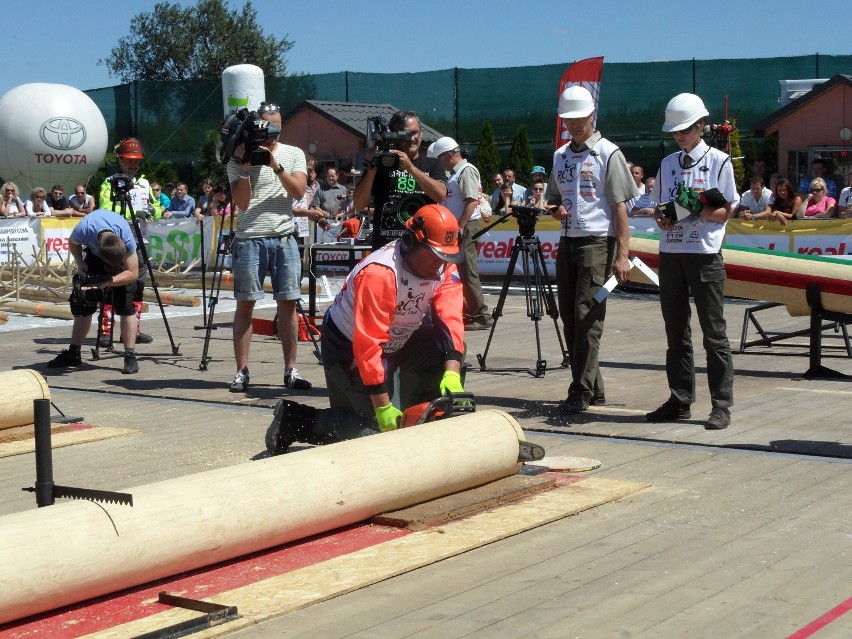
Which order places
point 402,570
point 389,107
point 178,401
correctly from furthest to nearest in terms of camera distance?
point 389,107 < point 178,401 < point 402,570

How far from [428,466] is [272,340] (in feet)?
23.8

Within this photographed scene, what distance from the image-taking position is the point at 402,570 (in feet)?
15.3

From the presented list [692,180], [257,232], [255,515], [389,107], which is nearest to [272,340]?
[257,232]

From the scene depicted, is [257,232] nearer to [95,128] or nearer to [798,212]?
[798,212]

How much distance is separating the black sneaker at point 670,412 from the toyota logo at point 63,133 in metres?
24.8

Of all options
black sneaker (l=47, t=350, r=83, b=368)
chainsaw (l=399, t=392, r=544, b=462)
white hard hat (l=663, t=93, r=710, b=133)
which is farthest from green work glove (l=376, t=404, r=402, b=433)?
black sneaker (l=47, t=350, r=83, b=368)

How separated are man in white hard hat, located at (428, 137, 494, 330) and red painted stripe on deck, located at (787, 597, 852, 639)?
8339mm

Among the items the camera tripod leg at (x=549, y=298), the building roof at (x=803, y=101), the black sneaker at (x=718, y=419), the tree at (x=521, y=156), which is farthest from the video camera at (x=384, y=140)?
the tree at (x=521, y=156)

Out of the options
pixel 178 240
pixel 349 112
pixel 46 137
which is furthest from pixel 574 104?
pixel 46 137

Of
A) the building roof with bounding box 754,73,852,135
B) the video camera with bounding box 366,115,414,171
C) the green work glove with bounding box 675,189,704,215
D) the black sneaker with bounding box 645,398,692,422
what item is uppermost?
the building roof with bounding box 754,73,852,135

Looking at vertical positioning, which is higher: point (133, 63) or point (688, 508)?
point (133, 63)

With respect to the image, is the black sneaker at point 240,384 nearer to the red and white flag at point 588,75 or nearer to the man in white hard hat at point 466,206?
the man in white hard hat at point 466,206

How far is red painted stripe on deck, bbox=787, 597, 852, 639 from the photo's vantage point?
13.1 ft

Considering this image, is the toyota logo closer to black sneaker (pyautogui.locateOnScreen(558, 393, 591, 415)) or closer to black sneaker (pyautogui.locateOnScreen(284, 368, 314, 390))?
black sneaker (pyautogui.locateOnScreen(284, 368, 314, 390))
